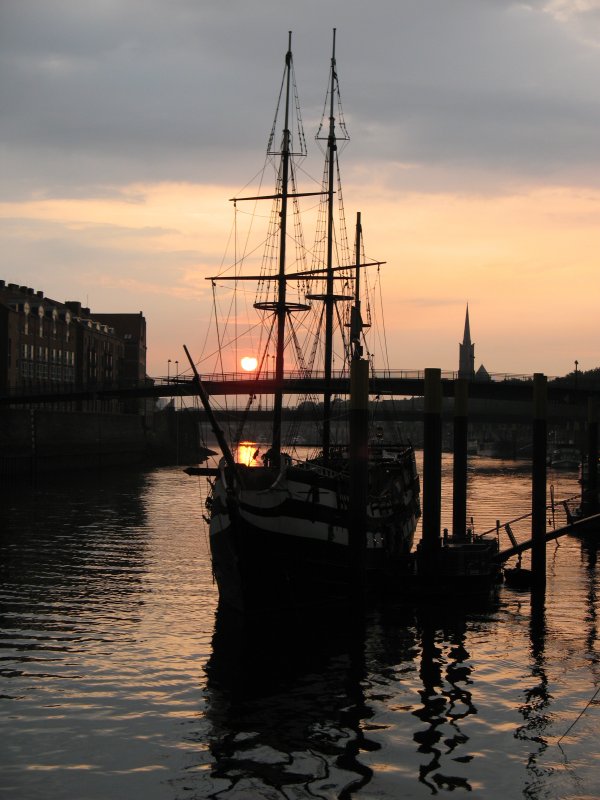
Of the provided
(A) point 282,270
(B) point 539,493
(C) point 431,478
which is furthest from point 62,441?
(C) point 431,478

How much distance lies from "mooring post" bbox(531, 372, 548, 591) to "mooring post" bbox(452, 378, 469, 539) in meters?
3.45

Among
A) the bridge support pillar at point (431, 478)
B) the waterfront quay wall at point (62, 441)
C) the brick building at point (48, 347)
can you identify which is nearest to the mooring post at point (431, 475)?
the bridge support pillar at point (431, 478)

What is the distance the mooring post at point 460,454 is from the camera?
143 ft

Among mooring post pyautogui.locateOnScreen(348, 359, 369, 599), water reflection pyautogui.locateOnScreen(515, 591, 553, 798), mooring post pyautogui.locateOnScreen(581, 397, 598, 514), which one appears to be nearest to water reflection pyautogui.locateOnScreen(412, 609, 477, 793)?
water reflection pyautogui.locateOnScreen(515, 591, 553, 798)

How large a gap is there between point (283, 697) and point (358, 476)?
9739 mm

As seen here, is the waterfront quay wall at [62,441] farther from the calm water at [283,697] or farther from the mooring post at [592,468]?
the calm water at [283,697]

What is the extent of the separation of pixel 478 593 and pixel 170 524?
32.7 m

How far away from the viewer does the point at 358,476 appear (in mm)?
32688

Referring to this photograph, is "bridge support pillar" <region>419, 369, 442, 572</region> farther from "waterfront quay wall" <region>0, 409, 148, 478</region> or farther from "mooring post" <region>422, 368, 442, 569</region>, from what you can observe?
"waterfront quay wall" <region>0, 409, 148, 478</region>

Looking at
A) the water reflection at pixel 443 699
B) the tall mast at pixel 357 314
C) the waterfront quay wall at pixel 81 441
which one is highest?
the tall mast at pixel 357 314

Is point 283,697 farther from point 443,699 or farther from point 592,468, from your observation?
point 592,468

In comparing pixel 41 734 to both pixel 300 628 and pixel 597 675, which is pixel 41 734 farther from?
pixel 597 675

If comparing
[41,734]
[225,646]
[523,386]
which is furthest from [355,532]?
[523,386]

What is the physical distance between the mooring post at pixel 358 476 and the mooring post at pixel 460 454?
31.9 feet
